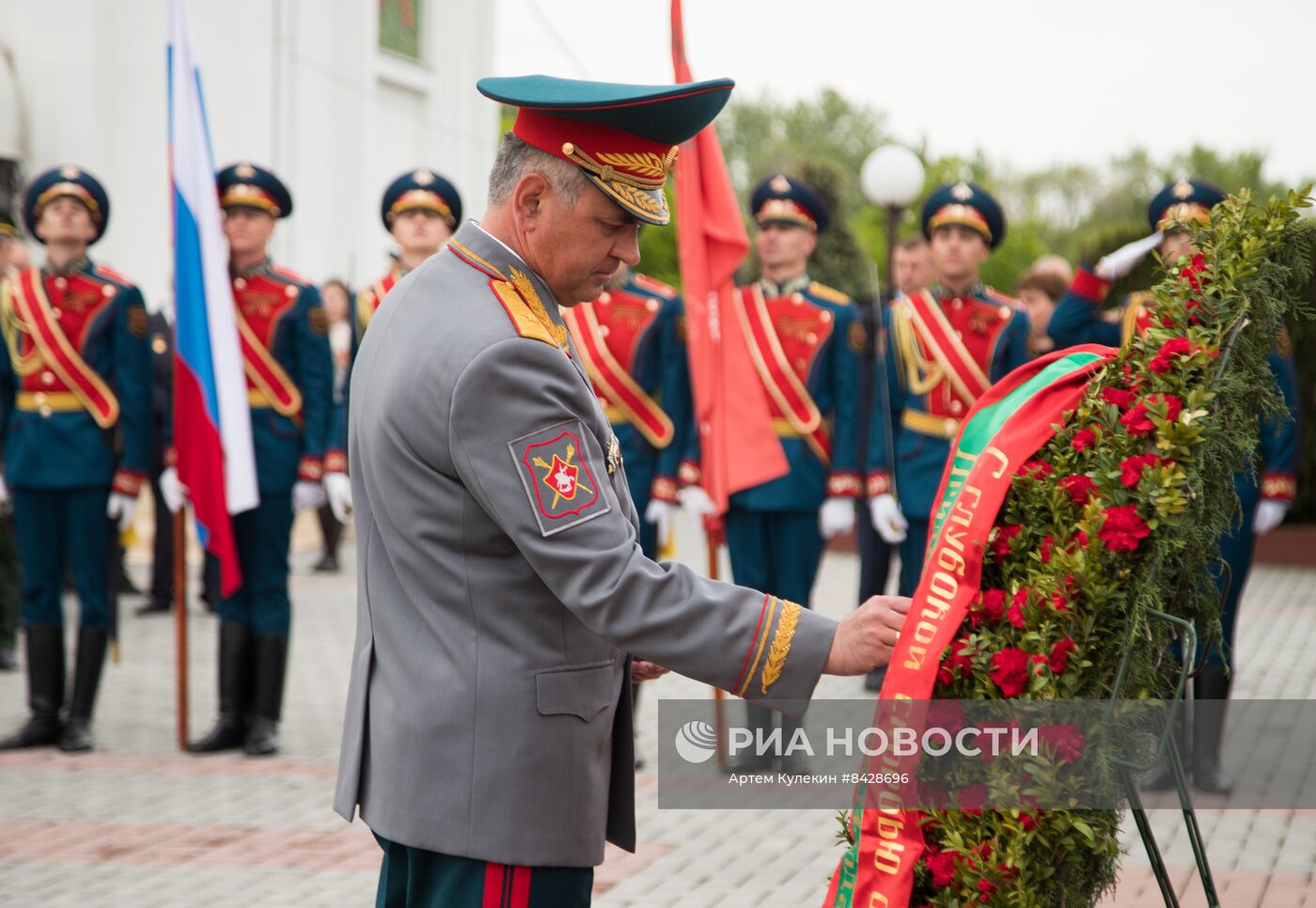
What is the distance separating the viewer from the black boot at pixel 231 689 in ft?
21.8

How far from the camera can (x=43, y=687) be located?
6.69 metres

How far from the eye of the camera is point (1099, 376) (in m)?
2.69

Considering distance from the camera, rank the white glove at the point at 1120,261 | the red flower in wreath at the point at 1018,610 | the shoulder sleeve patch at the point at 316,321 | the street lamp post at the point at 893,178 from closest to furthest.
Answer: the red flower in wreath at the point at 1018,610
the white glove at the point at 1120,261
the shoulder sleeve patch at the point at 316,321
the street lamp post at the point at 893,178

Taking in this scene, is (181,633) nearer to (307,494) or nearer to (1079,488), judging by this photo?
(307,494)

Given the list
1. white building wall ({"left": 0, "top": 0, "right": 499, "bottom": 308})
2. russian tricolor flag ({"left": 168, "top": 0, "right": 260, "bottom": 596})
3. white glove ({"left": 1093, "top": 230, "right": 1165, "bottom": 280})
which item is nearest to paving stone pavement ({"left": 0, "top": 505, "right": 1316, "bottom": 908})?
russian tricolor flag ({"left": 168, "top": 0, "right": 260, "bottom": 596})

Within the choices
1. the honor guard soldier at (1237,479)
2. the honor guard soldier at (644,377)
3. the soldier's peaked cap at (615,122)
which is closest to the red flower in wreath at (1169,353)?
the soldier's peaked cap at (615,122)

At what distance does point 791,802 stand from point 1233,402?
3600mm

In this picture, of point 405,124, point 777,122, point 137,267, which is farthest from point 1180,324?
point 777,122

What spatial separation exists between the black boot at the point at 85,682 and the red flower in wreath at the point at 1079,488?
5.16 metres

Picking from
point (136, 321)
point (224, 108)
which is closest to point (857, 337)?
point (136, 321)

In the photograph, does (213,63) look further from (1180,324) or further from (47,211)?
(1180,324)

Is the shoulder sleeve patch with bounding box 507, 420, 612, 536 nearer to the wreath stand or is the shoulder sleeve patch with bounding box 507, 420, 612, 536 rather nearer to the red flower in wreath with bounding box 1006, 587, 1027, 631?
the red flower in wreath with bounding box 1006, 587, 1027, 631

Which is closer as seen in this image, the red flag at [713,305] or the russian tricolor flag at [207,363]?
the red flag at [713,305]

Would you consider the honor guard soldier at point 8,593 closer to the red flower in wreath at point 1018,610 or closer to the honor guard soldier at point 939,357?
the honor guard soldier at point 939,357
